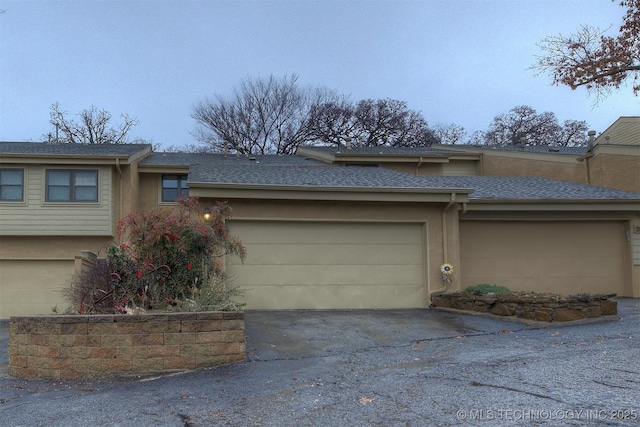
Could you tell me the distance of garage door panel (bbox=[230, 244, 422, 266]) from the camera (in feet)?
36.7

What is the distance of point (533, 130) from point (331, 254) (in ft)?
116

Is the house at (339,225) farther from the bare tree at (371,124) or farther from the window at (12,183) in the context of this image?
the bare tree at (371,124)

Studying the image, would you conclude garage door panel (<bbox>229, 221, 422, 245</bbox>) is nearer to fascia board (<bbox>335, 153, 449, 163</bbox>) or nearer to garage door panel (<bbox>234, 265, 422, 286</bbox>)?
garage door panel (<bbox>234, 265, 422, 286</bbox>)

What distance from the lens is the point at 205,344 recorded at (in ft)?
20.7

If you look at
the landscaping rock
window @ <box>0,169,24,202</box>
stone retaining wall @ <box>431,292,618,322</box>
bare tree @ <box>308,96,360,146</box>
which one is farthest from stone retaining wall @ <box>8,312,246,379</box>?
bare tree @ <box>308,96,360,146</box>

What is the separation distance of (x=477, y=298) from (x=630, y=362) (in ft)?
14.4

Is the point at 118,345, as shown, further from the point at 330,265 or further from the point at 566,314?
the point at 566,314

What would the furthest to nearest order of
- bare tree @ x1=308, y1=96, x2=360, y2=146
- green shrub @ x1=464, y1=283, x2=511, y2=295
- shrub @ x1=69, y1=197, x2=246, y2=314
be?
bare tree @ x1=308, y1=96, x2=360, y2=146
green shrub @ x1=464, y1=283, x2=511, y2=295
shrub @ x1=69, y1=197, x2=246, y2=314

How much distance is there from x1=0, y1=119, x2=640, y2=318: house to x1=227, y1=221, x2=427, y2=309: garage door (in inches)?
0.9

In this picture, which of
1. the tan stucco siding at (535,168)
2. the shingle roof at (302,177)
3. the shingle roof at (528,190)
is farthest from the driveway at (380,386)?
the tan stucco siding at (535,168)

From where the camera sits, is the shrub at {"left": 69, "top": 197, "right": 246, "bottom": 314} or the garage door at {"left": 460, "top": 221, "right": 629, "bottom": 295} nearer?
the shrub at {"left": 69, "top": 197, "right": 246, "bottom": 314}

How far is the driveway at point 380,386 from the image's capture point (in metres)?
4.21

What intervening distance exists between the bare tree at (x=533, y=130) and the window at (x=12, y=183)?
1366 inches

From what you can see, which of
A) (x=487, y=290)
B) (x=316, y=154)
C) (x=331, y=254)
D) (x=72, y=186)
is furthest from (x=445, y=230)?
(x=72, y=186)
